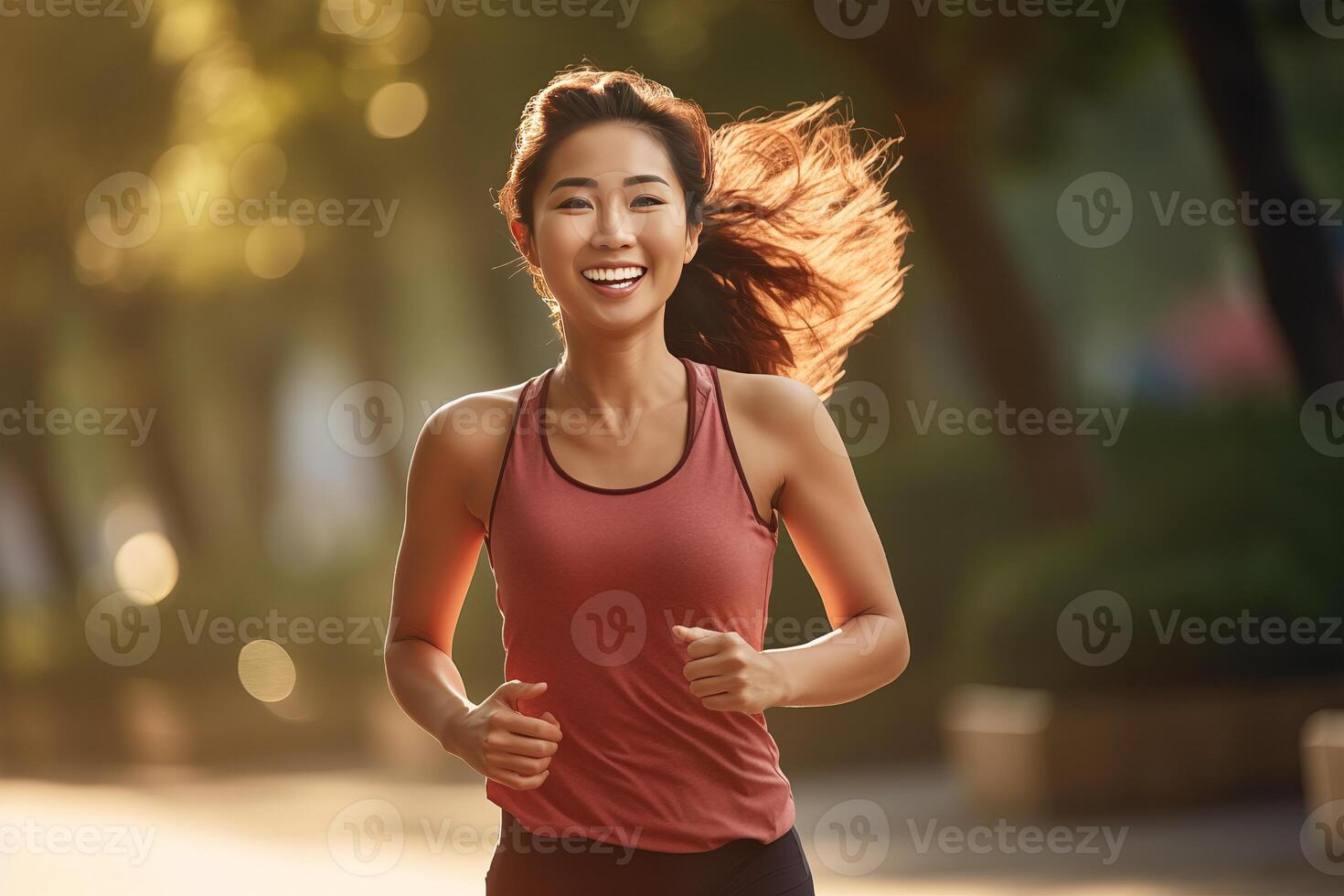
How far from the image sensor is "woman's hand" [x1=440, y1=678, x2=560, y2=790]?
2.41 metres

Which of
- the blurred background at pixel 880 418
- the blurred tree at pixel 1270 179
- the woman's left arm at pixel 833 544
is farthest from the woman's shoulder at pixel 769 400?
the blurred tree at pixel 1270 179

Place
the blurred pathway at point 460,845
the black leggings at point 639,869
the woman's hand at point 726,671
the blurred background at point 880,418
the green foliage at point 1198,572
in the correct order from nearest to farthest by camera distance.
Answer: the woman's hand at point 726,671
the black leggings at point 639,869
the blurred pathway at point 460,845
the blurred background at point 880,418
the green foliage at point 1198,572

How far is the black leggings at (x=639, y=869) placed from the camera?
98.2 inches

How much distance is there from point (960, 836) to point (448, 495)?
19.9 feet

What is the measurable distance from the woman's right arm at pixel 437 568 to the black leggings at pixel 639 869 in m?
0.19

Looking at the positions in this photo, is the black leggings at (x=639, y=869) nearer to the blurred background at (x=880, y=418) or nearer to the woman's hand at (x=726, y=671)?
the woman's hand at (x=726, y=671)

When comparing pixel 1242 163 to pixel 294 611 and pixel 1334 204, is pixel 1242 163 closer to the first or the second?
pixel 1334 204

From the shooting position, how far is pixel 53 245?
16062mm

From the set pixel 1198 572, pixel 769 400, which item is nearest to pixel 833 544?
pixel 769 400

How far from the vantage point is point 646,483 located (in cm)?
260

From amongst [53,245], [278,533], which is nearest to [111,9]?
[53,245]

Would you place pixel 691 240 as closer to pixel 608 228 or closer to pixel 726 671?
pixel 608 228

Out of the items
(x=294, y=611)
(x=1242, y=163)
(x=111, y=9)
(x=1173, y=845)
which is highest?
(x=111, y=9)

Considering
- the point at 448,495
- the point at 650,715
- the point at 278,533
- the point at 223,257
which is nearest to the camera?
the point at 650,715
